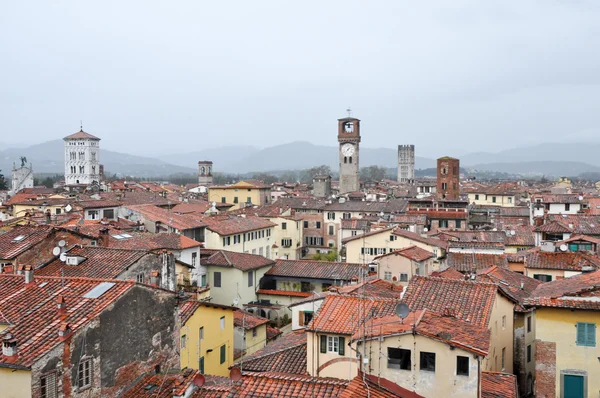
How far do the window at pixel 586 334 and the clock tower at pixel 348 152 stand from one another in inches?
3537

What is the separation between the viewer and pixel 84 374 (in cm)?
1334

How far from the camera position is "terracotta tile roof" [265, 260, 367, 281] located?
3922 cm

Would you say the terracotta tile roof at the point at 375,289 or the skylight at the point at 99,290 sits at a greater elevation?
the skylight at the point at 99,290

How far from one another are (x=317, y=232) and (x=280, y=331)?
128 ft

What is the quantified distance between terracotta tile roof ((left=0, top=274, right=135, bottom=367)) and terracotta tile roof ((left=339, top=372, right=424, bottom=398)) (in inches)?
236

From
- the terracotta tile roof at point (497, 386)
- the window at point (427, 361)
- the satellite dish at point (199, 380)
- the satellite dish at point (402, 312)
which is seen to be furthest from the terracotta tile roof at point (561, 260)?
the satellite dish at point (199, 380)

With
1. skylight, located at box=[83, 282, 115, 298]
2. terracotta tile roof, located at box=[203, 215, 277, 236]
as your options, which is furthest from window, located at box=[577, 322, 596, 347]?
terracotta tile roof, located at box=[203, 215, 277, 236]

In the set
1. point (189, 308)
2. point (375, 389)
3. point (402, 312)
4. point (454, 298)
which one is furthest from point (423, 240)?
point (375, 389)

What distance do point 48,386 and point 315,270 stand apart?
94.9 feet

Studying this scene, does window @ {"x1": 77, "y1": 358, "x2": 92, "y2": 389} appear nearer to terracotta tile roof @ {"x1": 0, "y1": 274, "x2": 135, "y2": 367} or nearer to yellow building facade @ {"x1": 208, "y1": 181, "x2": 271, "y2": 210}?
Answer: terracotta tile roof @ {"x1": 0, "y1": 274, "x2": 135, "y2": 367}

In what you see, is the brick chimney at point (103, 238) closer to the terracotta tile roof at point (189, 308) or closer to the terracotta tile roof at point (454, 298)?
the terracotta tile roof at point (189, 308)

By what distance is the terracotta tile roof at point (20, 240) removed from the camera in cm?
→ 2567

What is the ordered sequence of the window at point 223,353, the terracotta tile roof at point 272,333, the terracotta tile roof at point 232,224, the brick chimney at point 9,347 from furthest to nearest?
the terracotta tile roof at point 232,224 → the terracotta tile roof at point 272,333 → the window at point 223,353 → the brick chimney at point 9,347

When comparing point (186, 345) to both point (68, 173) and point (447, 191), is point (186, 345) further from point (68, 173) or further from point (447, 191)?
point (68, 173)
